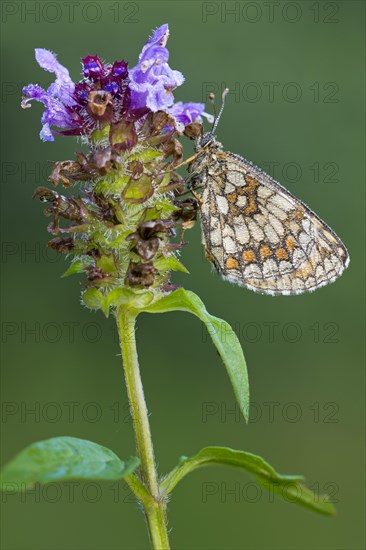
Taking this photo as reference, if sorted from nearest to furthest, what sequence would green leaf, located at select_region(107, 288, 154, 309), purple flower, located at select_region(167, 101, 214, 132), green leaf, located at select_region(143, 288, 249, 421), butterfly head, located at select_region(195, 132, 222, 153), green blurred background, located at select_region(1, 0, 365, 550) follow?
green leaf, located at select_region(143, 288, 249, 421) → green leaf, located at select_region(107, 288, 154, 309) → purple flower, located at select_region(167, 101, 214, 132) → butterfly head, located at select_region(195, 132, 222, 153) → green blurred background, located at select_region(1, 0, 365, 550)

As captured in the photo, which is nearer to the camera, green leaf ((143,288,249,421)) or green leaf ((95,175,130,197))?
green leaf ((143,288,249,421))

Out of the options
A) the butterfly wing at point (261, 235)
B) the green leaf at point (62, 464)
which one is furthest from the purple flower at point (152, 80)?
the green leaf at point (62, 464)

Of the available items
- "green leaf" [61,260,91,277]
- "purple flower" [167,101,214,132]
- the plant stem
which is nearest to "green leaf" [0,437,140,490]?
the plant stem

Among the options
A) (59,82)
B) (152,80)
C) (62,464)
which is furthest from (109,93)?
(62,464)

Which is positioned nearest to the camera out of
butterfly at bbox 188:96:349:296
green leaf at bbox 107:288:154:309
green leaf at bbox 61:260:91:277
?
green leaf at bbox 107:288:154:309

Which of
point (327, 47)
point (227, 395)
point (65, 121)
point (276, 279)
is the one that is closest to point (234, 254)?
point (276, 279)

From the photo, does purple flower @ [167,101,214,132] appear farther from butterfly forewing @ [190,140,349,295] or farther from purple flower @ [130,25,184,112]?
butterfly forewing @ [190,140,349,295]

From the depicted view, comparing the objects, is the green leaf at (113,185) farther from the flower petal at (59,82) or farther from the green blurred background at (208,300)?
the green blurred background at (208,300)
